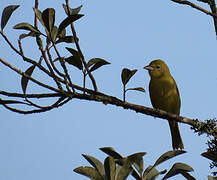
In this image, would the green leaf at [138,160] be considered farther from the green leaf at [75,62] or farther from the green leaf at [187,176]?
the green leaf at [75,62]

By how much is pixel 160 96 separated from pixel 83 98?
3.95m

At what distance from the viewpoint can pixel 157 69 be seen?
655 cm

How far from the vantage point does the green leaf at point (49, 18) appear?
2332 millimetres

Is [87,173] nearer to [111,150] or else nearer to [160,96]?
[111,150]

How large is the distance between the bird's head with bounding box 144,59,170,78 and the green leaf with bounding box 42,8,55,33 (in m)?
4.24

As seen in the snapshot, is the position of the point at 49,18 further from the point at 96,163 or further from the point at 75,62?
the point at 96,163

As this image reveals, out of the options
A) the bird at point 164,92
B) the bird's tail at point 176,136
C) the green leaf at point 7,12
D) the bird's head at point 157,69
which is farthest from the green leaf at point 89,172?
the bird's tail at point 176,136

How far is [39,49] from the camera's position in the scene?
7.47ft

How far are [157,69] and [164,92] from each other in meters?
0.55

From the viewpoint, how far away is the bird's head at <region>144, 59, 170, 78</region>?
21.3 ft

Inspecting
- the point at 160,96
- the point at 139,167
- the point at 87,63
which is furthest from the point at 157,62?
the point at 139,167

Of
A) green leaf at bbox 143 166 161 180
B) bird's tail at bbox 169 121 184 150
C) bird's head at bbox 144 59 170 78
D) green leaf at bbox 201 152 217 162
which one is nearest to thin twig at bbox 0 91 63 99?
green leaf at bbox 143 166 161 180

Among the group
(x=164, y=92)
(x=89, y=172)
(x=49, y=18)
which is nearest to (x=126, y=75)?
(x=49, y=18)

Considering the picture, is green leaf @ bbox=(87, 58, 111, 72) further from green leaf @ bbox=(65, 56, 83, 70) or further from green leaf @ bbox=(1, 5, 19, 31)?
green leaf @ bbox=(1, 5, 19, 31)
